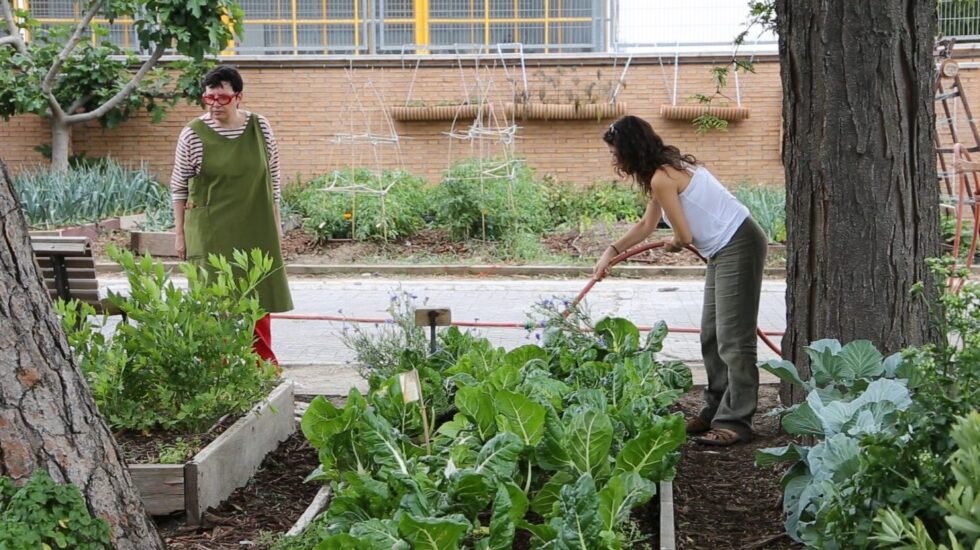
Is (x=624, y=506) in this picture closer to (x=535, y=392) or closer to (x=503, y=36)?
(x=535, y=392)

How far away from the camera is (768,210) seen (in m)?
14.7

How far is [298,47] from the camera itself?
21.2m

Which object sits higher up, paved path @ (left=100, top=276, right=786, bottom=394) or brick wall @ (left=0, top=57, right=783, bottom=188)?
brick wall @ (left=0, top=57, right=783, bottom=188)

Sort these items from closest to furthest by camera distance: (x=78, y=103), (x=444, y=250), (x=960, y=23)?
(x=444, y=250) → (x=78, y=103) → (x=960, y=23)

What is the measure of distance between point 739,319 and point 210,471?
91.5 inches

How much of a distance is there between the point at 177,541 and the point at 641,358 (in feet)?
6.50

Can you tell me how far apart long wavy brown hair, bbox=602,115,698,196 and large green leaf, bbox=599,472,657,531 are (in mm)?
1795

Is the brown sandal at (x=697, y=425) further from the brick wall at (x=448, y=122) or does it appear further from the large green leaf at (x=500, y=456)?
the brick wall at (x=448, y=122)

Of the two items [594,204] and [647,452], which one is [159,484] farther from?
[594,204]

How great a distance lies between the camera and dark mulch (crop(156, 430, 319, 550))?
358 centimetres

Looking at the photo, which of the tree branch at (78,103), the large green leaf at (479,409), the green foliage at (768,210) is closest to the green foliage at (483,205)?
the green foliage at (768,210)

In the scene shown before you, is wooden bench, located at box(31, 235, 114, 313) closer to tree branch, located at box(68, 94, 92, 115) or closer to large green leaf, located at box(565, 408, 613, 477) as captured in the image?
large green leaf, located at box(565, 408, 613, 477)

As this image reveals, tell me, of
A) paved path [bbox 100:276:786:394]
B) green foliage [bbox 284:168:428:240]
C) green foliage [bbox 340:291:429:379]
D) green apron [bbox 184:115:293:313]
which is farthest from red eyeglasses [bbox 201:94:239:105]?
green foliage [bbox 284:168:428:240]

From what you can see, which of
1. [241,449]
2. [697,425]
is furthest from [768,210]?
[241,449]
